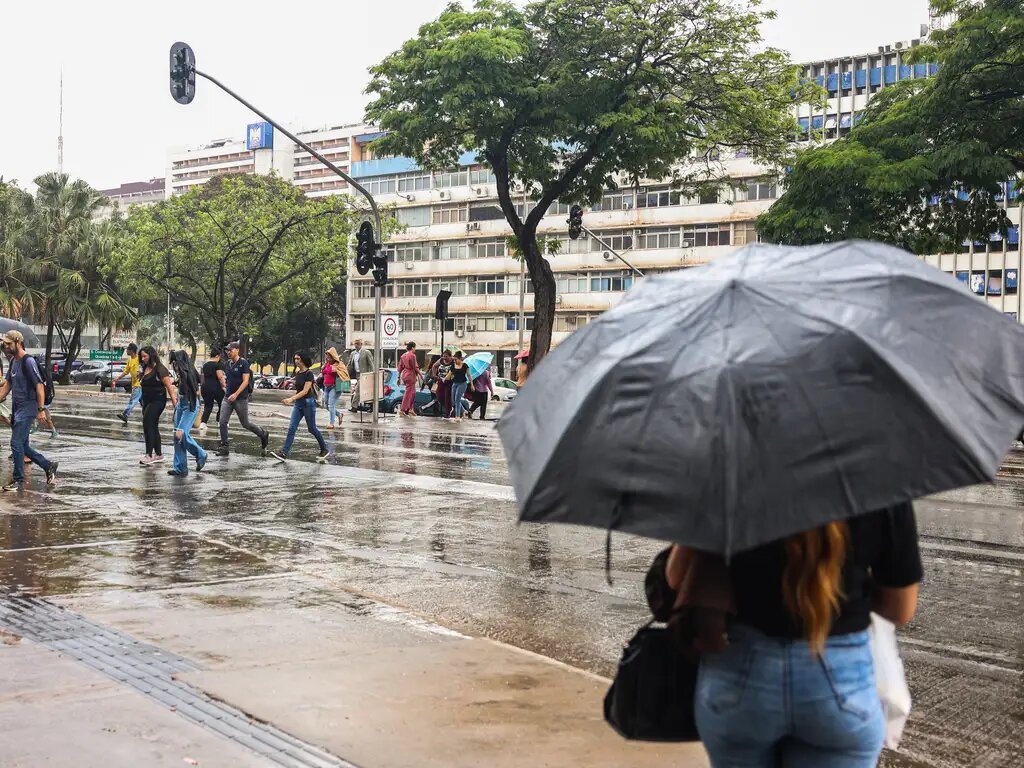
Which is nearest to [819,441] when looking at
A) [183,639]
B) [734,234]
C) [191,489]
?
[183,639]

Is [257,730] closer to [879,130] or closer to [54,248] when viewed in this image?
[879,130]

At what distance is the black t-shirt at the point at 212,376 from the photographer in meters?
17.5

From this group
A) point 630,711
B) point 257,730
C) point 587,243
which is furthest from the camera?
point 587,243

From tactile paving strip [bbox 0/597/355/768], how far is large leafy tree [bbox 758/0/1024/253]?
56.5ft

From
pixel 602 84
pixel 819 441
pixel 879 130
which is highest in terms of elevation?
pixel 602 84

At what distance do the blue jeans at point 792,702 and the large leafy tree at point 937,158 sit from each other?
19329 millimetres

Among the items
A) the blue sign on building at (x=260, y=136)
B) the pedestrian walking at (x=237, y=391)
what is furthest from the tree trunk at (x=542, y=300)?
the blue sign on building at (x=260, y=136)

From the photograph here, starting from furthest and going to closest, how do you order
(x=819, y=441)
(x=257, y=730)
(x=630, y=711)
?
(x=257, y=730)
(x=630, y=711)
(x=819, y=441)

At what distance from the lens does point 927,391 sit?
229 centimetres

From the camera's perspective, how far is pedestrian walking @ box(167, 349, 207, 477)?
47.1 feet

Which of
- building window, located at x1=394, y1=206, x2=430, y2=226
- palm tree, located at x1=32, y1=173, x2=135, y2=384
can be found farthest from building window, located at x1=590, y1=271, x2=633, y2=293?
palm tree, located at x1=32, y1=173, x2=135, y2=384

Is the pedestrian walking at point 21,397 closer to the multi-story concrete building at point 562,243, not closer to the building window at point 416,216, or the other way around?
the multi-story concrete building at point 562,243

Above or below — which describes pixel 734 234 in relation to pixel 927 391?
above

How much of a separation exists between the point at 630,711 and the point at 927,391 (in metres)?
0.95
